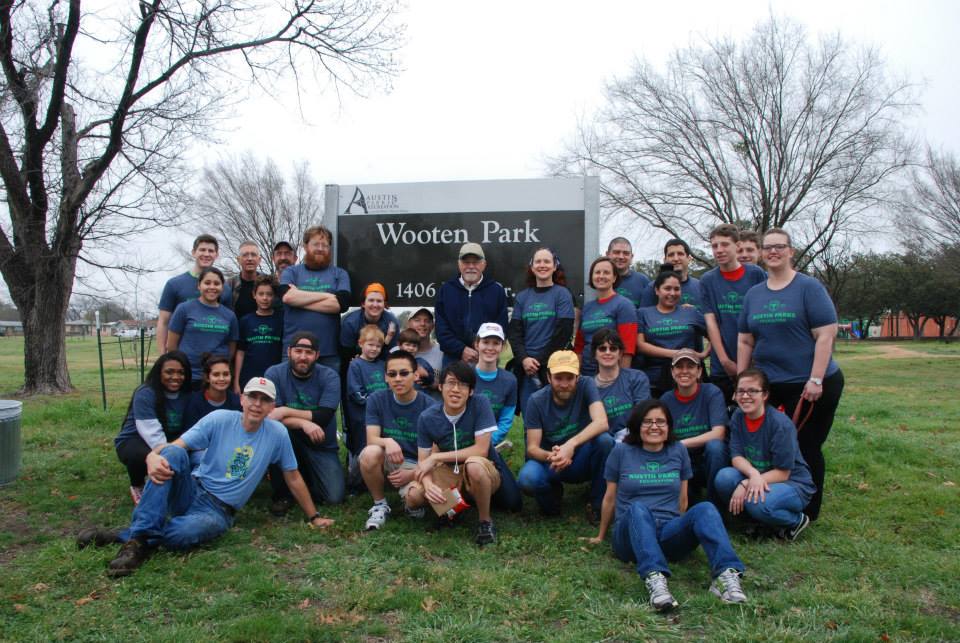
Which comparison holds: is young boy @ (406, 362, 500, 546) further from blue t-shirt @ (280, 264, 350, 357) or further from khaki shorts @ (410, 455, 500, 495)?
blue t-shirt @ (280, 264, 350, 357)

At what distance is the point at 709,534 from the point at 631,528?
43 centimetres

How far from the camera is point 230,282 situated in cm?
627

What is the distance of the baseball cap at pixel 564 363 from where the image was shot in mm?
4777

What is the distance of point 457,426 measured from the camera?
4.77 m

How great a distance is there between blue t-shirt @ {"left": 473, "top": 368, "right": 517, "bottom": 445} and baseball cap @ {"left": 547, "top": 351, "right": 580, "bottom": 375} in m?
0.59

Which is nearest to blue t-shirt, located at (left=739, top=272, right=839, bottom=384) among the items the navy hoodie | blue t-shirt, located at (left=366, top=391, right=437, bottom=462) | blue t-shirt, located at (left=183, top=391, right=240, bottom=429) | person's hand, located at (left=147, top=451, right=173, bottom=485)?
the navy hoodie

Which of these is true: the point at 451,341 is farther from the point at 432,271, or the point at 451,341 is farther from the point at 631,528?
the point at 631,528

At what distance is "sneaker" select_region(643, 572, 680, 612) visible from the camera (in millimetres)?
3365

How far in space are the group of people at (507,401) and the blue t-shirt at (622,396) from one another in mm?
12

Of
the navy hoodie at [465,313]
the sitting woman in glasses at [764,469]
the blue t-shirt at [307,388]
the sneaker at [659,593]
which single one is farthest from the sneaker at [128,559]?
the sitting woman in glasses at [764,469]

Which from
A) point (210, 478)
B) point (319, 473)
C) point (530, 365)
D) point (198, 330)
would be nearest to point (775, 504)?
point (530, 365)

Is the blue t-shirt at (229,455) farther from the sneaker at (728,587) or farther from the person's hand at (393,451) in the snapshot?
the sneaker at (728,587)

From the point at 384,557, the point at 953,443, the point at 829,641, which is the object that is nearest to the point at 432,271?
the point at 384,557

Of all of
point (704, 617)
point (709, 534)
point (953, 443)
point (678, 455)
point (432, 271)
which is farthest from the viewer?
point (953, 443)
